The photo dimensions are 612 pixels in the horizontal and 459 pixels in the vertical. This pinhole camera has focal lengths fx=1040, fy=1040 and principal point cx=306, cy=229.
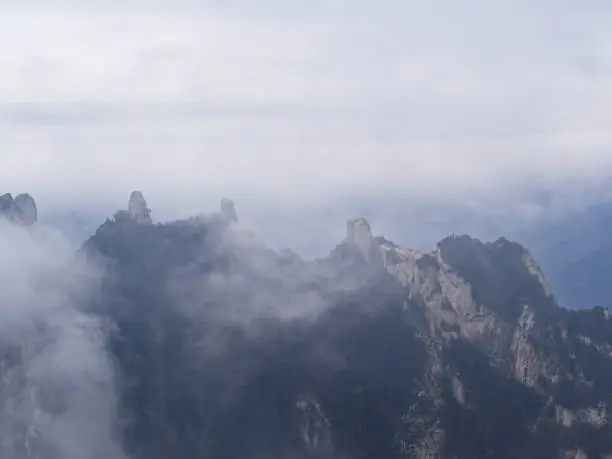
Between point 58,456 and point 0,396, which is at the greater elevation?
point 0,396
